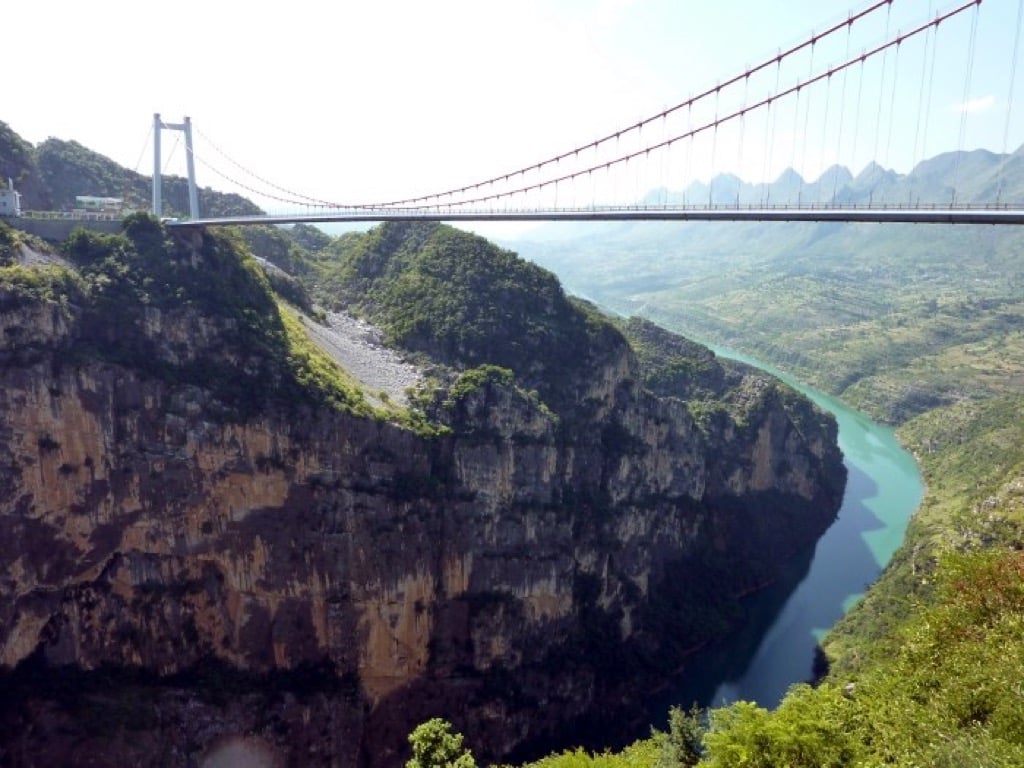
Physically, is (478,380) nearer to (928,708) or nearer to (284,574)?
(284,574)

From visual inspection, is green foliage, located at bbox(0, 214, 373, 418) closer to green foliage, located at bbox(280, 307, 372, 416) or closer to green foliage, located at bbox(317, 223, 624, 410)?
green foliage, located at bbox(280, 307, 372, 416)

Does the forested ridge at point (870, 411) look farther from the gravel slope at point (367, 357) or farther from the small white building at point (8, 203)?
the small white building at point (8, 203)

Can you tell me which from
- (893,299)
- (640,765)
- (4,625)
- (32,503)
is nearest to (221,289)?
(32,503)

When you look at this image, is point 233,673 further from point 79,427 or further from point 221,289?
point 221,289

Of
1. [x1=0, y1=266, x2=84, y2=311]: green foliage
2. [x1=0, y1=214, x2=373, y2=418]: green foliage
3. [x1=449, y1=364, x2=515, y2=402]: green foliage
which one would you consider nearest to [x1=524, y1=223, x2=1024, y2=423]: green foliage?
[x1=449, y1=364, x2=515, y2=402]: green foliage

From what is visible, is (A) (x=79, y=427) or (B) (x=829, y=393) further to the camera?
(B) (x=829, y=393)

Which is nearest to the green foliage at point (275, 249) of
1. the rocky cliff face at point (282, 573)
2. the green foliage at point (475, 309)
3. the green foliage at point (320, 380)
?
the green foliage at point (475, 309)

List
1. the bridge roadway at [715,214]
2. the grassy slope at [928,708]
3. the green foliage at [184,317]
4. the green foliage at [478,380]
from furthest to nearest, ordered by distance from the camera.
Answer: the green foliage at [478,380], the green foliage at [184,317], the bridge roadway at [715,214], the grassy slope at [928,708]
